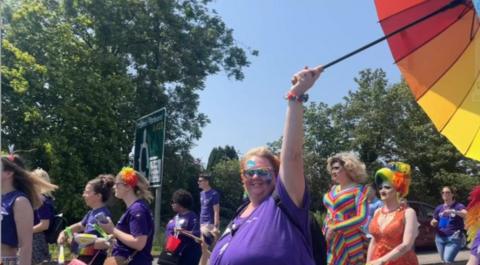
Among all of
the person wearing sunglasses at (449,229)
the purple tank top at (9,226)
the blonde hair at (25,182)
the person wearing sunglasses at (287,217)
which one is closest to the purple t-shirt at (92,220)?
the blonde hair at (25,182)

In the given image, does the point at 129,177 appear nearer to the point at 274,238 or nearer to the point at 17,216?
the point at 17,216

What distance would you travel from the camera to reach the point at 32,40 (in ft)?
78.1

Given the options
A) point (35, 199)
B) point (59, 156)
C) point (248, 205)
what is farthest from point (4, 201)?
point (59, 156)

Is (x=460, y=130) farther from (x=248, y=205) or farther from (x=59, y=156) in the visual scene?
(x=59, y=156)

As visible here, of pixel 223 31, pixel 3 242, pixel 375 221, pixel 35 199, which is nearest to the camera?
pixel 3 242

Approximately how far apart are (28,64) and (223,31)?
11680 mm

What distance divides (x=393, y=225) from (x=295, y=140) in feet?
9.87

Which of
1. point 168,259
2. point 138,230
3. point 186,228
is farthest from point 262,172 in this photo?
point 186,228

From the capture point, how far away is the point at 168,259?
8531mm

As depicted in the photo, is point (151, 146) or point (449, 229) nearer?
point (151, 146)

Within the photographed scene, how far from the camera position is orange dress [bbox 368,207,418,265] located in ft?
17.8

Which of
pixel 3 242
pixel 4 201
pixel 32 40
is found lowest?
pixel 3 242

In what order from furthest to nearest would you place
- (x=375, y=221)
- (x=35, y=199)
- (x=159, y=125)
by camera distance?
(x=159, y=125)
(x=375, y=221)
(x=35, y=199)

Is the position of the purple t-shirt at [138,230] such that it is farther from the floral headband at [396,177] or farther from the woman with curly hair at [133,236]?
the floral headband at [396,177]
